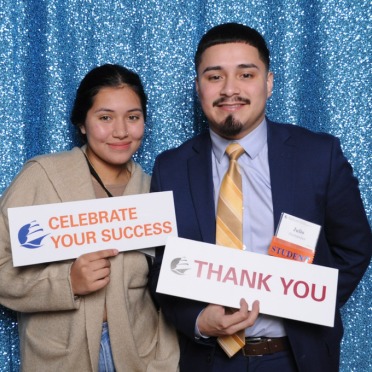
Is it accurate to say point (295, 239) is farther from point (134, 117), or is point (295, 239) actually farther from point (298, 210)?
point (134, 117)

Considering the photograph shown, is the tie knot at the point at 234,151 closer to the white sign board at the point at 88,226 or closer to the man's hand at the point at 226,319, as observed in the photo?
the white sign board at the point at 88,226

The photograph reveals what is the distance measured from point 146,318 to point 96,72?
65cm

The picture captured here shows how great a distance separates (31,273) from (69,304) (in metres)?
0.14

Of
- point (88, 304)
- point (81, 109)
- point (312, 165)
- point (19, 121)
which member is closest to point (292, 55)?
point (312, 165)

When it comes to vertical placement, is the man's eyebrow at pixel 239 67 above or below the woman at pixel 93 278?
above

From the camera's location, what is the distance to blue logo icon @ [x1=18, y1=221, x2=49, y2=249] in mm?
1292

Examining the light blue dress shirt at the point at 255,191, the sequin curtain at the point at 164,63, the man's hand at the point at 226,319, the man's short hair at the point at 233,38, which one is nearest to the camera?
the man's hand at the point at 226,319

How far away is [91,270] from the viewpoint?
1.31 metres

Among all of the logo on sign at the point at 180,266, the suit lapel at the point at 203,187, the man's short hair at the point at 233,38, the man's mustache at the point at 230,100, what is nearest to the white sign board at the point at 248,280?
the logo on sign at the point at 180,266

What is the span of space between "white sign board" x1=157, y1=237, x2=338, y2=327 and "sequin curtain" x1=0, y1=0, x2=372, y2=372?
59 centimetres

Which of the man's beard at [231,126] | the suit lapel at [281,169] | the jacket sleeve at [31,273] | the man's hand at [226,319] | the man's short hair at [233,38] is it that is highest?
the man's short hair at [233,38]

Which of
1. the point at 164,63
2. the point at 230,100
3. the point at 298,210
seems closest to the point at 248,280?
the point at 298,210

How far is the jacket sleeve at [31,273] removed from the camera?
4.42 feet

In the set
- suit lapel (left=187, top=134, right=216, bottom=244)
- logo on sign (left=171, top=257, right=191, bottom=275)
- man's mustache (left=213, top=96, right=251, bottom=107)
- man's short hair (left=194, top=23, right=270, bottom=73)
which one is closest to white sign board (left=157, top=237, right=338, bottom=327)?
logo on sign (left=171, top=257, right=191, bottom=275)
